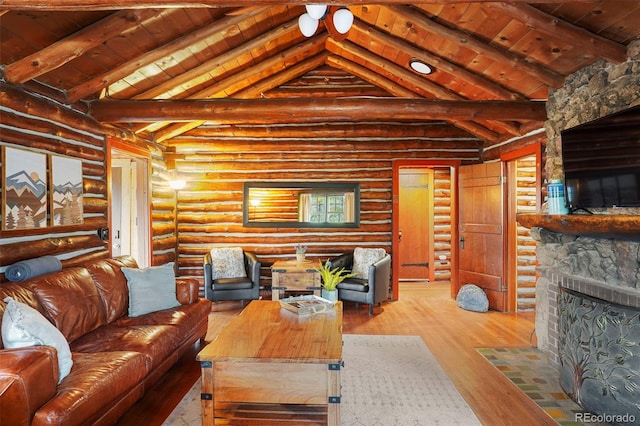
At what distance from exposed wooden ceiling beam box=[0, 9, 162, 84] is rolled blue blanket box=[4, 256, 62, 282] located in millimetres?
1489

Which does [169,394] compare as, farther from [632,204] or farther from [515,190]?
[515,190]

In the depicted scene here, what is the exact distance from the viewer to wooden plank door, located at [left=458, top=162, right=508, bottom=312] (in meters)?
5.91

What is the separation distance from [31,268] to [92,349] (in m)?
0.89

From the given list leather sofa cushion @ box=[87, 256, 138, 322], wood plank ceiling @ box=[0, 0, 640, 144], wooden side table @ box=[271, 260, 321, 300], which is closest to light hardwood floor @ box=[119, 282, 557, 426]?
wooden side table @ box=[271, 260, 321, 300]

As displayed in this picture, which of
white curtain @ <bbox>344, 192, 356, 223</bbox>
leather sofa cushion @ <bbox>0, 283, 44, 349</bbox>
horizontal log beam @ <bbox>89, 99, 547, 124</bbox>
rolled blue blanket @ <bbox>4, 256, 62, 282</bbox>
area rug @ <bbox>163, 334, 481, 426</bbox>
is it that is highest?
horizontal log beam @ <bbox>89, 99, 547, 124</bbox>

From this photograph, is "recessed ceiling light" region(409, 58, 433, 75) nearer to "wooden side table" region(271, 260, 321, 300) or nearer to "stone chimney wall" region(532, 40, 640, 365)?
"stone chimney wall" region(532, 40, 640, 365)

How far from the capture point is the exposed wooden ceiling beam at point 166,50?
3904 millimetres

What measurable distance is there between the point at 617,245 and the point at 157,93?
4.91m

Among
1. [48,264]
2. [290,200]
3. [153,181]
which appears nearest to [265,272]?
[290,200]

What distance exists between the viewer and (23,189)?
342cm

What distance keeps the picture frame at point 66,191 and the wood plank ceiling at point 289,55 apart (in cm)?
67

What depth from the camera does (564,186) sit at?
3521mm

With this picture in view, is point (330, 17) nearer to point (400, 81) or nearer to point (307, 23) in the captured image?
point (307, 23)

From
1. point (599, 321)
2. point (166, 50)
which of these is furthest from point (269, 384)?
point (166, 50)
